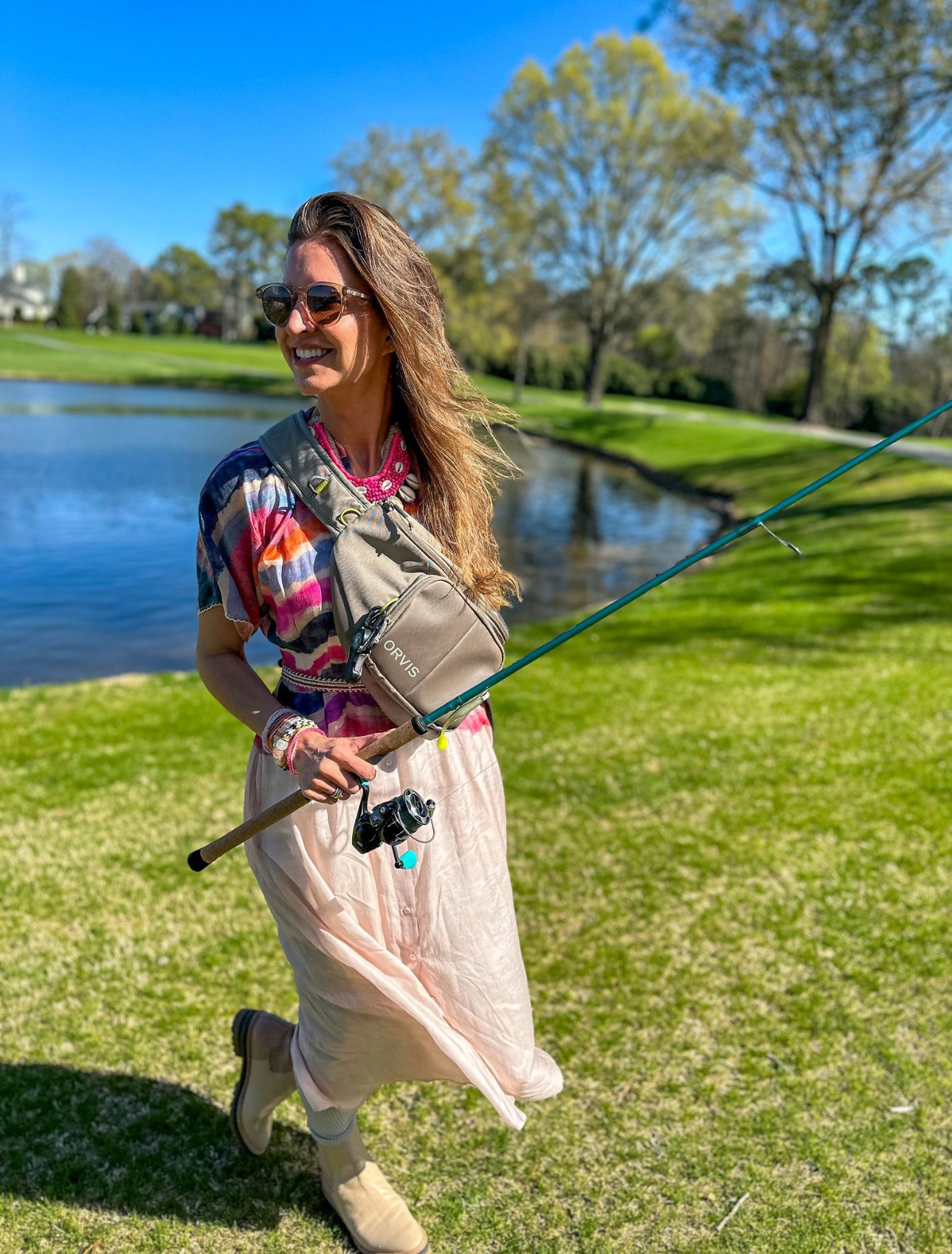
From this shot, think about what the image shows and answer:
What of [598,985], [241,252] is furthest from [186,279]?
[598,985]

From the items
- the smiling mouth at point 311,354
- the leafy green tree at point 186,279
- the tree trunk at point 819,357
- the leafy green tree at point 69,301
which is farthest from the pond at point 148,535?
the leafy green tree at point 186,279

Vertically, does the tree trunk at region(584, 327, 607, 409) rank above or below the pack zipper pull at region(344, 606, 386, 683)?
above

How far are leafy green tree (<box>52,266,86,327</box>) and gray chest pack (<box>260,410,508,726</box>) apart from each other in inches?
3931

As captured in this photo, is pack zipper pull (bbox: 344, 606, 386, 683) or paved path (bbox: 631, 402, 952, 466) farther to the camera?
paved path (bbox: 631, 402, 952, 466)

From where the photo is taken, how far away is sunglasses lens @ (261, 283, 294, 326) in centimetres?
208

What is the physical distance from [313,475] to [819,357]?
3288cm

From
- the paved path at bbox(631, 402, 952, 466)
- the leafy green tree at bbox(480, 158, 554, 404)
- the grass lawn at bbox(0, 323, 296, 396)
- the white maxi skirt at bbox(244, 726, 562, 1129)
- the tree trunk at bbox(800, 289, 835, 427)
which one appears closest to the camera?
the white maxi skirt at bbox(244, 726, 562, 1129)

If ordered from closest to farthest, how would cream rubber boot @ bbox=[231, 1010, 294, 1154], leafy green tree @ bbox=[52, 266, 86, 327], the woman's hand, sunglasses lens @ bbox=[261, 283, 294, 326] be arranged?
the woman's hand, sunglasses lens @ bbox=[261, 283, 294, 326], cream rubber boot @ bbox=[231, 1010, 294, 1154], leafy green tree @ bbox=[52, 266, 86, 327]

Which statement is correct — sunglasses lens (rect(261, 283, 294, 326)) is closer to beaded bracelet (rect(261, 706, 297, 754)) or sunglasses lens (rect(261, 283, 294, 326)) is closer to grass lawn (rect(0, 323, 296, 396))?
beaded bracelet (rect(261, 706, 297, 754))

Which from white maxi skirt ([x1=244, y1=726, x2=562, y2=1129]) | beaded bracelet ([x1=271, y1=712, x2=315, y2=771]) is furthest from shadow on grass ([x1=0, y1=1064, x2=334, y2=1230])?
beaded bracelet ([x1=271, y1=712, x2=315, y2=771])

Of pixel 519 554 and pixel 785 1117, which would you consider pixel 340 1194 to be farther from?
pixel 519 554

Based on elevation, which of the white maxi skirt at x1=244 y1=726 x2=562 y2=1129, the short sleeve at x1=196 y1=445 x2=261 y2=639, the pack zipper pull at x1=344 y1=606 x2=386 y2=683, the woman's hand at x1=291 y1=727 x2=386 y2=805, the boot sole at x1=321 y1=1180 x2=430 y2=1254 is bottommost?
the boot sole at x1=321 y1=1180 x2=430 y2=1254

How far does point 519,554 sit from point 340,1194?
13975 millimetres

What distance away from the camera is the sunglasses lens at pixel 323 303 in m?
2.05
